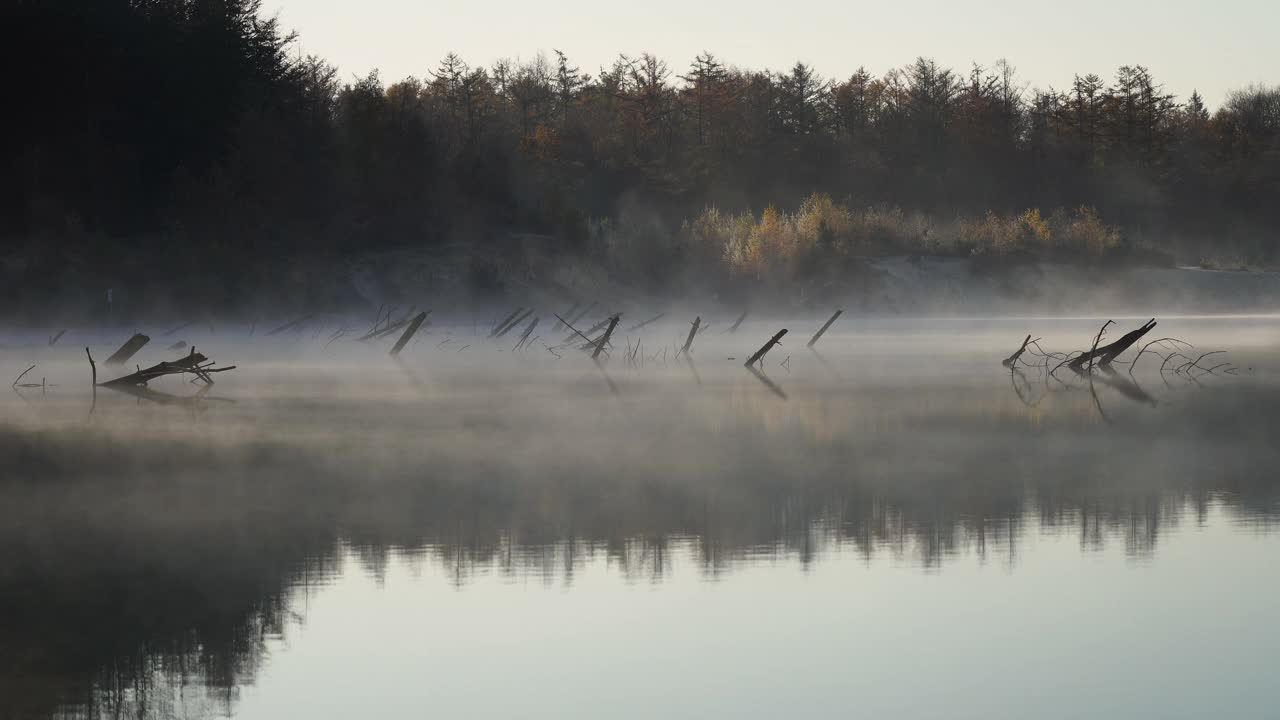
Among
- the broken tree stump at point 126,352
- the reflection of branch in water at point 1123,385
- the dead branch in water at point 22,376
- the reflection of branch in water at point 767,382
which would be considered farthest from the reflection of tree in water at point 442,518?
the broken tree stump at point 126,352

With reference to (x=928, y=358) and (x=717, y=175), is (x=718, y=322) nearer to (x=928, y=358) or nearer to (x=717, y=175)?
(x=928, y=358)


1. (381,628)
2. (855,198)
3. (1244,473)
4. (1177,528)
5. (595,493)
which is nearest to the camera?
(381,628)

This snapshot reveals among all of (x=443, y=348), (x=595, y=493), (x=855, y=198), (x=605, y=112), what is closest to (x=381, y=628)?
(x=595, y=493)

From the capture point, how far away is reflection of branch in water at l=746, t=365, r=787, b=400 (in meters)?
22.0

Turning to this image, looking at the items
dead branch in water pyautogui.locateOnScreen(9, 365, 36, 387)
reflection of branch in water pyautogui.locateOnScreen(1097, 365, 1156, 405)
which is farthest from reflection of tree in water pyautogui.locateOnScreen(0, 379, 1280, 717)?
dead branch in water pyautogui.locateOnScreen(9, 365, 36, 387)

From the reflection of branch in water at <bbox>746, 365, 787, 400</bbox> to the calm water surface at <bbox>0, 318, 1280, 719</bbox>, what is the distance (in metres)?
2.25

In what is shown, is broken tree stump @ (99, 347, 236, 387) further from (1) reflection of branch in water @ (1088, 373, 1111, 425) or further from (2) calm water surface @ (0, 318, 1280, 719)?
(1) reflection of branch in water @ (1088, 373, 1111, 425)

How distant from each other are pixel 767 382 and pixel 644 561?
51.0 feet

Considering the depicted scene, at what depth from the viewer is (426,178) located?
1834 inches

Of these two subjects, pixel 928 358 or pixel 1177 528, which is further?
pixel 928 358

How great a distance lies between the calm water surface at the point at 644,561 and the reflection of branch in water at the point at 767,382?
2253 millimetres

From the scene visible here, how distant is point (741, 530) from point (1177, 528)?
9.07 feet

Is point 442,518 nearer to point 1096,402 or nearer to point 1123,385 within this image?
point 1096,402

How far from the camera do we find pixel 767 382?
80.5 ft
